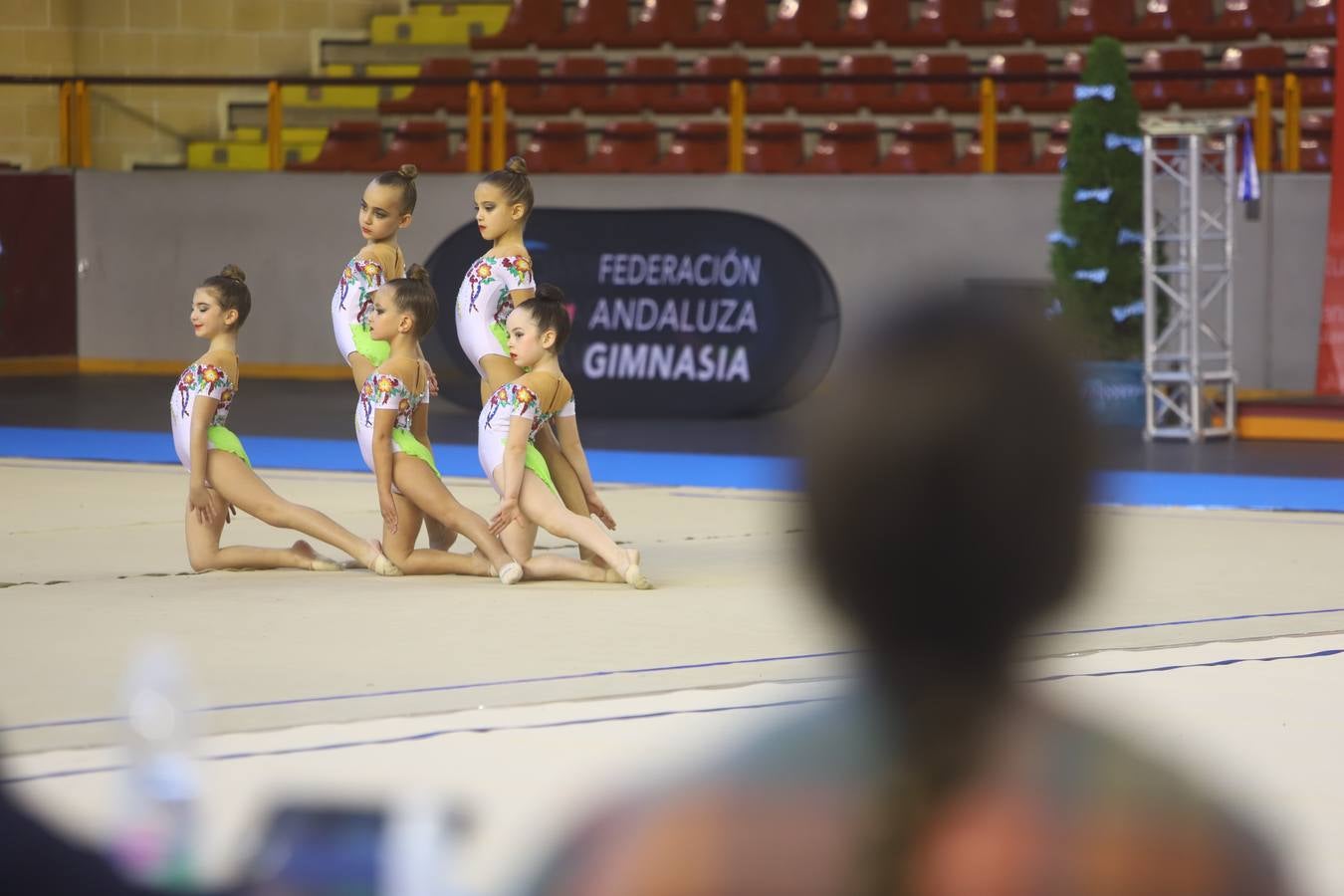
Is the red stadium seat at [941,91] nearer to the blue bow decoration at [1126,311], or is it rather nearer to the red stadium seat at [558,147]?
the red stadium seat at [558,147]

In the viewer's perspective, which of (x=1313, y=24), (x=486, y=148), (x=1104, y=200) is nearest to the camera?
(x=1104, y=200)

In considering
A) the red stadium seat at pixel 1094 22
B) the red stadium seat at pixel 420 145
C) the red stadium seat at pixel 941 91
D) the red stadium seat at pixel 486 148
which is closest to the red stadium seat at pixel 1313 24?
the red stadium seat at pixel 1094 22

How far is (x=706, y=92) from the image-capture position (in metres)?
15.0

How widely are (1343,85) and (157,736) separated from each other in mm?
11238

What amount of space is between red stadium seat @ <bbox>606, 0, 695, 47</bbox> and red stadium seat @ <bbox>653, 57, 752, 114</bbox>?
582 millimetres

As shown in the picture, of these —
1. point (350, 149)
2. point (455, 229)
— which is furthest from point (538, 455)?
point (350, 149)

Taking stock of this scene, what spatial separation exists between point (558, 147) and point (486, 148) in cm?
65

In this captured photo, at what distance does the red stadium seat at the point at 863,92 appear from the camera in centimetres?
1455

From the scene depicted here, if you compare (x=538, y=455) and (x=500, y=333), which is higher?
(x=500, y=333)

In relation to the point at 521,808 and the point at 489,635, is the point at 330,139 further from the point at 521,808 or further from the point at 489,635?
the point at 521,808

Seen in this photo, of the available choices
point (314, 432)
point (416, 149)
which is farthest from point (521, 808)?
point (416, 149)

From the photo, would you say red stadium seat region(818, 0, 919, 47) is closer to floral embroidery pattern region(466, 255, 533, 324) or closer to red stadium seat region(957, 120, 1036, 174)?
red stadium seat region(957, 120, 1036, 174)

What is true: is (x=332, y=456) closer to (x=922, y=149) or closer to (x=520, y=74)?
(x=922, y=149)

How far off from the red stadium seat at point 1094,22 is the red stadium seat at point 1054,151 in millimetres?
952
